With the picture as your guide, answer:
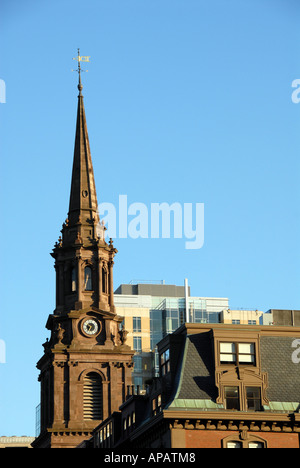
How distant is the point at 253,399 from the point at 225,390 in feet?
6.03

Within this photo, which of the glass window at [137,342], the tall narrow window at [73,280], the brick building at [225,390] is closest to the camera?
the brick building at [225,390]

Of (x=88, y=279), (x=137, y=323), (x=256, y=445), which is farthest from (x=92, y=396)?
(x=137, y=323)

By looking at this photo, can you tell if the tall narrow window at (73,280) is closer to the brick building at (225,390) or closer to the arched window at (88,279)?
the arched window at (88,279)

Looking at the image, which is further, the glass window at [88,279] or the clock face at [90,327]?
the glass window at [88,279]

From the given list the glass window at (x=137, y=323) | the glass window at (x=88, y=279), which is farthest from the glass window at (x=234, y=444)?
the glass window at (x=137, y=323)

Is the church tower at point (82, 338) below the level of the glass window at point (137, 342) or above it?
below

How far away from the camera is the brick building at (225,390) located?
79375 millimetres

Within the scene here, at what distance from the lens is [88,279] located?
456 ft

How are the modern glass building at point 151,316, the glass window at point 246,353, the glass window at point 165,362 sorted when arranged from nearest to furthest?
the glass window at point 246,353
the glass window at point 165,362
the modern glass building at point 151,316

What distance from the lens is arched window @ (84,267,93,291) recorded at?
5443 inches

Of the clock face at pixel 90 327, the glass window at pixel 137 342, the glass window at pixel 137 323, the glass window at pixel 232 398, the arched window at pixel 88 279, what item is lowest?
the glass window at pixel 232 398

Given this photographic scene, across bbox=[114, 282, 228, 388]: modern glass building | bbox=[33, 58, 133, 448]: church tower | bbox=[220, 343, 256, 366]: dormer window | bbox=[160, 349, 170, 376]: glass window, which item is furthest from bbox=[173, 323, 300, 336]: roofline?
bbox=[114, 282, 228, 388]: modern glass building

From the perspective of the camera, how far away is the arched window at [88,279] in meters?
138

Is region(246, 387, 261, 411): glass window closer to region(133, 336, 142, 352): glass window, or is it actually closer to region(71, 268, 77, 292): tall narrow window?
region(71, 268, 77, 292): tall narrow window
